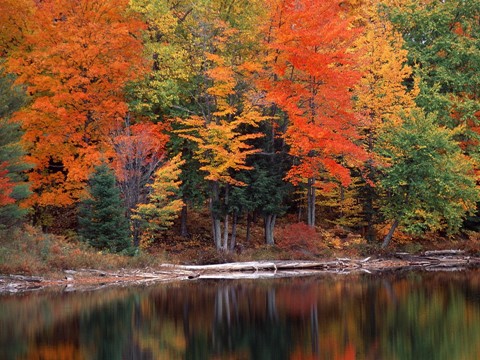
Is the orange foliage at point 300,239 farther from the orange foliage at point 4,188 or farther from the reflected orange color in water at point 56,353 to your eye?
the reflected orange color in water at point 56,353

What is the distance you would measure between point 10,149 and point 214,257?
10.4 m

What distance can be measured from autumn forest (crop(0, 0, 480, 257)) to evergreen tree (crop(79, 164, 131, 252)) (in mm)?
70

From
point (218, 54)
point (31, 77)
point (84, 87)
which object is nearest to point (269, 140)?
point (218, 54)

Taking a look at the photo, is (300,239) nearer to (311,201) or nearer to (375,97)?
(311,201)

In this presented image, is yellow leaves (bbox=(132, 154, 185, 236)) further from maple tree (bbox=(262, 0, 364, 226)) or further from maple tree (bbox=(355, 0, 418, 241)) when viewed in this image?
maple tree (bbox=(355, 0, 418, 241))

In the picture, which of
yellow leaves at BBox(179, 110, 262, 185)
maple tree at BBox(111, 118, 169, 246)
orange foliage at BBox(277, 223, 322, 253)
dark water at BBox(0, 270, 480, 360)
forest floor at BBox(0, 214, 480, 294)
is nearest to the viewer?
dark water at BBox(0, 270, 480, 360)

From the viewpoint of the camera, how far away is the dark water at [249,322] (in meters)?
15.2

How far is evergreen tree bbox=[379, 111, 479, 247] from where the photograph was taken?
34.3 m

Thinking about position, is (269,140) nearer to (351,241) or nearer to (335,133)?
(335,133)

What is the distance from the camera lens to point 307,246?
108 ft

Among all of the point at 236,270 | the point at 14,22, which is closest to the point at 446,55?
the point at 236,270

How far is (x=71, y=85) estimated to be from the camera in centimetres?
3066

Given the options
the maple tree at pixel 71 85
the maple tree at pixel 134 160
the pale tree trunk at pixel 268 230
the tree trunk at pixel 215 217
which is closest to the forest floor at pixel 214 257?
the pale tree trunk at pixel 268 230

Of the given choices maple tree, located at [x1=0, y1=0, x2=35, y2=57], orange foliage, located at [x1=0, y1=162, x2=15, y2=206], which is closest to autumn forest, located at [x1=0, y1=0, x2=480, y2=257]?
maple tree, located at [x1=0, y1=0, x2=35, y2=57]
